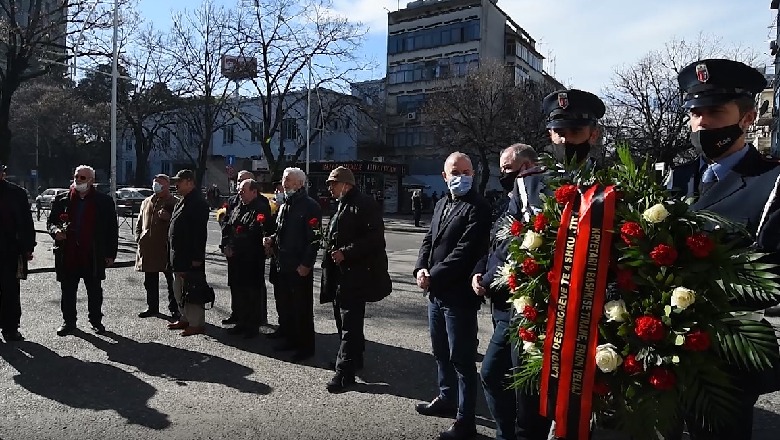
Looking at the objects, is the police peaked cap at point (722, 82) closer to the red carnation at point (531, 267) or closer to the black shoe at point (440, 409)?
the red carnation at point (531, 267)

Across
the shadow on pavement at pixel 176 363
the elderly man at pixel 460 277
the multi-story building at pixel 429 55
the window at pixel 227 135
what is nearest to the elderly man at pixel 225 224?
the shadow on pavement at pixel 176 363

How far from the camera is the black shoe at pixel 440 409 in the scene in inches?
186

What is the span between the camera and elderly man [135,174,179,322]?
7891 millimetres

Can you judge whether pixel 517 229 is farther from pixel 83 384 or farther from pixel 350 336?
pixel 83 384

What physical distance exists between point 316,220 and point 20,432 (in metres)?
3.17

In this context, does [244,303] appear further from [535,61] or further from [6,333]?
[535,61]

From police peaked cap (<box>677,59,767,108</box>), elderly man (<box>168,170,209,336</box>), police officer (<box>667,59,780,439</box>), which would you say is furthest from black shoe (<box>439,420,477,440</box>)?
elderly man (<box>168,170,209,336</box>)

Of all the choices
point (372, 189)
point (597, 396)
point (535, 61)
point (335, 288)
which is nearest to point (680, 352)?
point (597, 396)

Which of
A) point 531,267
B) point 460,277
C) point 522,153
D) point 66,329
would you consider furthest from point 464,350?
point 66,329

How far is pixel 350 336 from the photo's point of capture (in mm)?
5410

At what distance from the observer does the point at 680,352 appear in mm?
2234

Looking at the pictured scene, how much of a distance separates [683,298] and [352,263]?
3.59 metres

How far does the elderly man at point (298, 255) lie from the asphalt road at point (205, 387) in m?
0.27

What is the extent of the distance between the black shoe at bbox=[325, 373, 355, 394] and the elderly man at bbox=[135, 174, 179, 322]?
3.38 m
